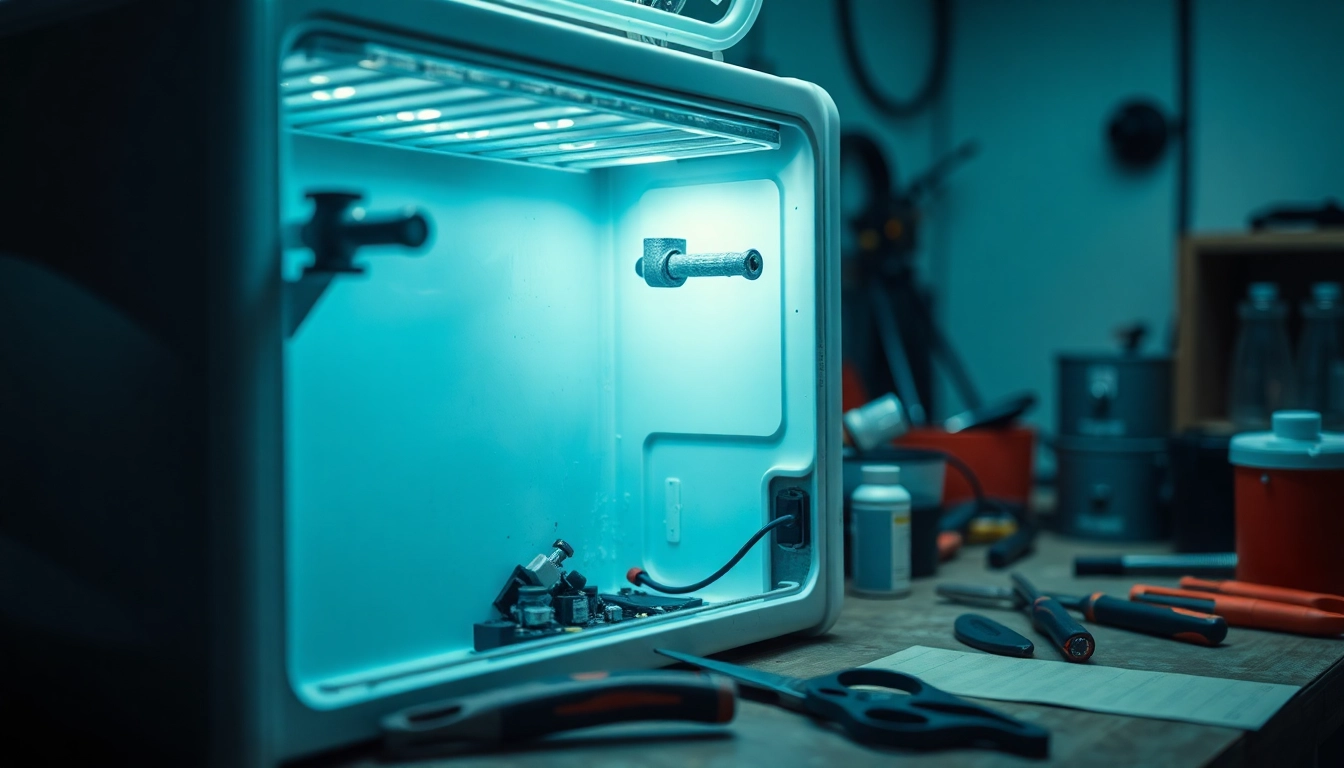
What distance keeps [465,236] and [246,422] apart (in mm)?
319

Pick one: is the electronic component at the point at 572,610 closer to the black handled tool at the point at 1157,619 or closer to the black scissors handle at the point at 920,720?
the black scissors handle at the point at 920,720

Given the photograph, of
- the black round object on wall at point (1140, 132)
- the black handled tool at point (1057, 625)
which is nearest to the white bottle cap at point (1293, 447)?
the black handled tool at point (1057, 625)

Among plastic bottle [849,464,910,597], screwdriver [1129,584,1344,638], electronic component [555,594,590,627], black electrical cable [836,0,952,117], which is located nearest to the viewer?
electronic component [555,594,590,627]

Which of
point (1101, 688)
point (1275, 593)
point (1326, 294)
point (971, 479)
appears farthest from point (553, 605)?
point (1326, 294)

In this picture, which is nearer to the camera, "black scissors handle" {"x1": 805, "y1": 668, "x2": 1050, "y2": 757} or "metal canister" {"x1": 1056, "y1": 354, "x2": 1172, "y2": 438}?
"black scissors handle" {"x1": 805, "y1": 668, "x2": 1050, "y2": 757}

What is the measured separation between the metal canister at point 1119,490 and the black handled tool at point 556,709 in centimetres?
96

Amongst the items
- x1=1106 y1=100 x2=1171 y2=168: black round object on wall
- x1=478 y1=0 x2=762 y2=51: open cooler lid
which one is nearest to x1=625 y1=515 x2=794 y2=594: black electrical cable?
x1=478 y1=0 x2=762 y2=51: open cooler lid

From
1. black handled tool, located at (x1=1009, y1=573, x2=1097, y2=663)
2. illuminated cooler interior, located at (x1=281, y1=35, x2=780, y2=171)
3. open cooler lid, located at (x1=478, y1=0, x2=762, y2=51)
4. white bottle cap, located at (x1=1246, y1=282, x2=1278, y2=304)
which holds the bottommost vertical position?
black handled tool, located at (x1=1009, y1=573, x2=1097, y2=663)

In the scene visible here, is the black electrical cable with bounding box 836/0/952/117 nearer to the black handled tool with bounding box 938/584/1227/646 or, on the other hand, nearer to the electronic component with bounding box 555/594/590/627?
the black handled tool with bounding box 938/584/1227/646

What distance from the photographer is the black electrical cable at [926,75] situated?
77.6 inches

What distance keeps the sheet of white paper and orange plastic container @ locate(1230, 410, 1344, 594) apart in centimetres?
28

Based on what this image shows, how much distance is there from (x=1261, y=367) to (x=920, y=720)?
117 cm

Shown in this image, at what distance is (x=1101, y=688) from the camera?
2.47ft

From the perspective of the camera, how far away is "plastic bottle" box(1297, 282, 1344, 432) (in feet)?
5.02
